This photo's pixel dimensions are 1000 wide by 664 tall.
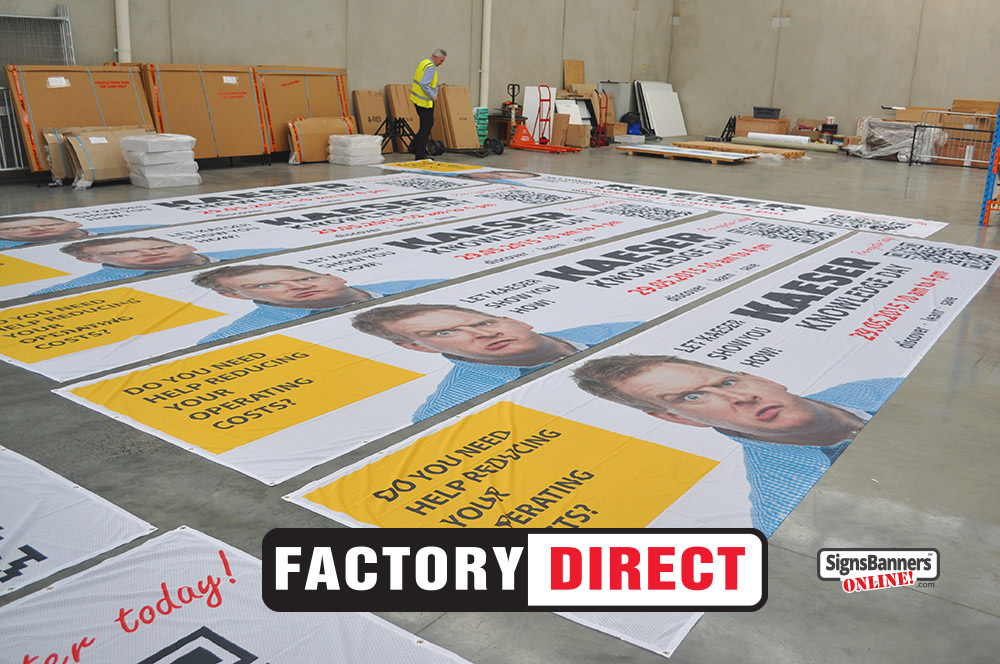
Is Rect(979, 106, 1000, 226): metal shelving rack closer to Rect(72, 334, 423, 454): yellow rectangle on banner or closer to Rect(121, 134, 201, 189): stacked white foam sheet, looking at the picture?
Rect(72, 334, 423, 454): yellow rectangle on banner

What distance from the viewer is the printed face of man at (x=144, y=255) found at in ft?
20.7

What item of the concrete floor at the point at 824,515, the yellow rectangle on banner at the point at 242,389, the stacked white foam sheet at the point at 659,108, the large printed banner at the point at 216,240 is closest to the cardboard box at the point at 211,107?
the large printed banner at the point at 216,240

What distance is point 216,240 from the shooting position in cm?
719

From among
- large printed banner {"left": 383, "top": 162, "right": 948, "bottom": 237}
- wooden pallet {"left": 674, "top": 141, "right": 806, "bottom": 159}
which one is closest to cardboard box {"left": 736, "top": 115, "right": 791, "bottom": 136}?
wooden pallet {"left": 674, "top": 141, "right": 806, "bottom": 159}

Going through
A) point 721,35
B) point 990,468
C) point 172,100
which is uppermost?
point 721,35

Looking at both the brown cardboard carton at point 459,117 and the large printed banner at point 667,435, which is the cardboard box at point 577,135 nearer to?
the brown cardboard carton at point 459,117

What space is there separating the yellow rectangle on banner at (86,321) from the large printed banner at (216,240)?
0.35 m

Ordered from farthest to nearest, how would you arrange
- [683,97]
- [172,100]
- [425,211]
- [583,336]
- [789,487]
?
[683,97] < [172,100] < [425,211] < [583,336] < [789,487]

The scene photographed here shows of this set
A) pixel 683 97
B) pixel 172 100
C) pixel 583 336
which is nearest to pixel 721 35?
pixel 683 97

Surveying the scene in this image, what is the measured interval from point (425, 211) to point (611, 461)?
237 inches

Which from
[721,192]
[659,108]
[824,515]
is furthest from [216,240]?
[659,108]

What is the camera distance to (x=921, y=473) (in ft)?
11.4

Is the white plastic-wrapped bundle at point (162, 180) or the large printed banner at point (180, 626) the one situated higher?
the white plastic-wrapped bundle at point (162, 180)

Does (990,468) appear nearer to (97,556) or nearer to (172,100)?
(97,556)
